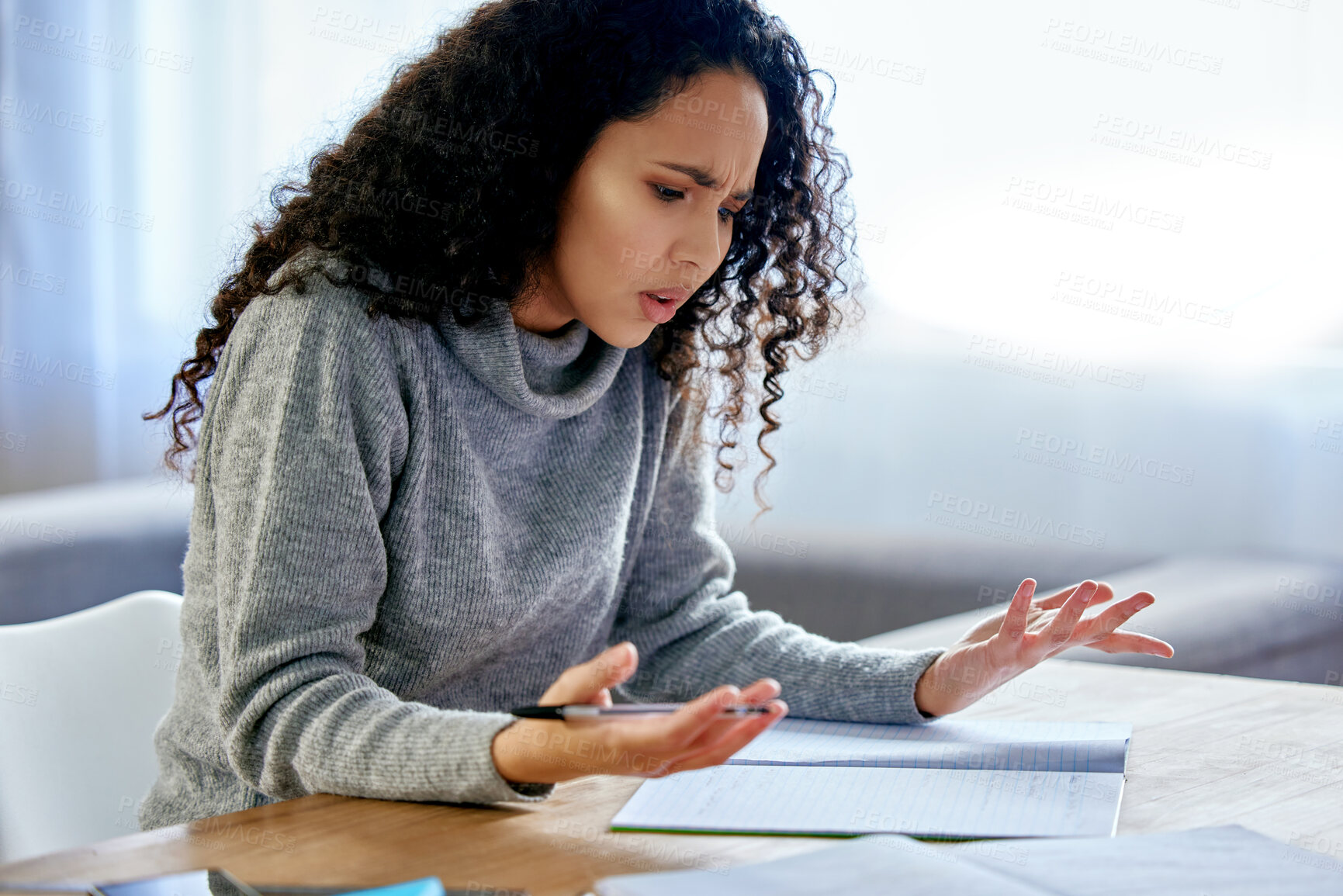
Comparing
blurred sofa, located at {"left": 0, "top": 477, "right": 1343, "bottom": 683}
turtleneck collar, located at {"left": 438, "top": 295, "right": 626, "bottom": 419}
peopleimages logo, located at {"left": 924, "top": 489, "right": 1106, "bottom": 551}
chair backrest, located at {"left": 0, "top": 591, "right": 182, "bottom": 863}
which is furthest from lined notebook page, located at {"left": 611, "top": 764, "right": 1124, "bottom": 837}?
peopleimages logo, located at {"left": 924, "top": 489, "right": 1106, "bottom": 551}

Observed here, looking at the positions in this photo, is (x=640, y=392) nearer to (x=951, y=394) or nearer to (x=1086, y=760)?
(x=1086, y=760)

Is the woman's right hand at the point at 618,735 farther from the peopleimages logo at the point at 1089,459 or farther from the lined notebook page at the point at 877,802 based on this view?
the peopleimages logo at the point at 1089,459

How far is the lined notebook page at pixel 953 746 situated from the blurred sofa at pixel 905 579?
803 mm

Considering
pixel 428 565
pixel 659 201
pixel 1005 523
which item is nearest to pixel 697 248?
pixel 659 201

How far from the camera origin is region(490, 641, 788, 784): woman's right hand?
2.00ft

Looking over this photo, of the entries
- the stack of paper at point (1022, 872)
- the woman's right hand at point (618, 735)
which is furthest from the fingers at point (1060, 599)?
the woman's right hand at point (618, 735)

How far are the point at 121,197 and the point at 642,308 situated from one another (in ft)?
6.27

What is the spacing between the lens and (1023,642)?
3.05 ft

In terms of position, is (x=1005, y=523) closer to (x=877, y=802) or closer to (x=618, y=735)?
(x=877, y=802)

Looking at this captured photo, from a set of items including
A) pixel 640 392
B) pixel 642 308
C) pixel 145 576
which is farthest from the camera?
pixel 145 576

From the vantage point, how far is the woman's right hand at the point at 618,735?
24.0 inches

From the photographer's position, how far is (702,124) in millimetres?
938

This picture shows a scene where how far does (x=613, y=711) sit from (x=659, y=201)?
1.52 feet

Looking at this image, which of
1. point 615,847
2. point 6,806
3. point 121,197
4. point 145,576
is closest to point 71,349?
point 121,197
